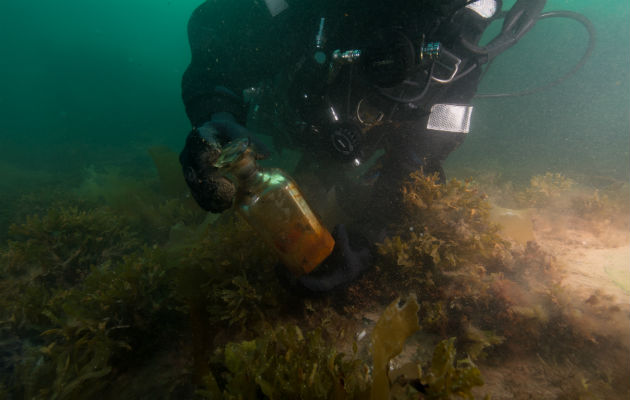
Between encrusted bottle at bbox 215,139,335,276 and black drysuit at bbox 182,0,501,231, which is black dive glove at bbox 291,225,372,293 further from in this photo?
black drysuit at bbox 182,0,501,231

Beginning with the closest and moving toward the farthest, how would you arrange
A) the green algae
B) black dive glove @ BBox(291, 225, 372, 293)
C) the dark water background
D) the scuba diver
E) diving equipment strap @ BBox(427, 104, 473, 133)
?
1. the green algae
2. black dive glove @ BBox(291, 225, 372, 293)
3. the scuba diver
4. diving equipment strap @ BBox(427, 104, 473, 133)
5. the dark water background

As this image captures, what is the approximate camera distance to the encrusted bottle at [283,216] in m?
1.72

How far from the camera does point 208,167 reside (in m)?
1.94

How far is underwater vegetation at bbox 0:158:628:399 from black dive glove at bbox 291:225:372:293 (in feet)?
0.47

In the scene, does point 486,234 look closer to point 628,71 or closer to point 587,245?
point 587,245

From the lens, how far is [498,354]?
1.54m

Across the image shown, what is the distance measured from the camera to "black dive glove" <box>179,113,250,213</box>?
71.4 inches

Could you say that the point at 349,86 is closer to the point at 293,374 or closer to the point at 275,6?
the point at 275,6

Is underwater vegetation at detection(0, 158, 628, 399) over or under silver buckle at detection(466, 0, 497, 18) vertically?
under

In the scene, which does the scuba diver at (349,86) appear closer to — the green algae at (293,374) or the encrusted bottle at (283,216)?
the encrusted bottle at (283,216)

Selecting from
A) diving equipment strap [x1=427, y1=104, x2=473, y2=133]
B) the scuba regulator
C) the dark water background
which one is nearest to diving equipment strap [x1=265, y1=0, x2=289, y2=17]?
the scuba regulator

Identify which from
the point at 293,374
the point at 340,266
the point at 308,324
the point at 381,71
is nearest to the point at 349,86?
the point at 381,71

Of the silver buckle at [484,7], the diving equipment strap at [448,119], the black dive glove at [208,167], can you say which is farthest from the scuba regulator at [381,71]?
the black dive glove at [208,167]

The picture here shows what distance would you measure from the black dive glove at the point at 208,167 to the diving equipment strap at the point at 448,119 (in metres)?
2.12
